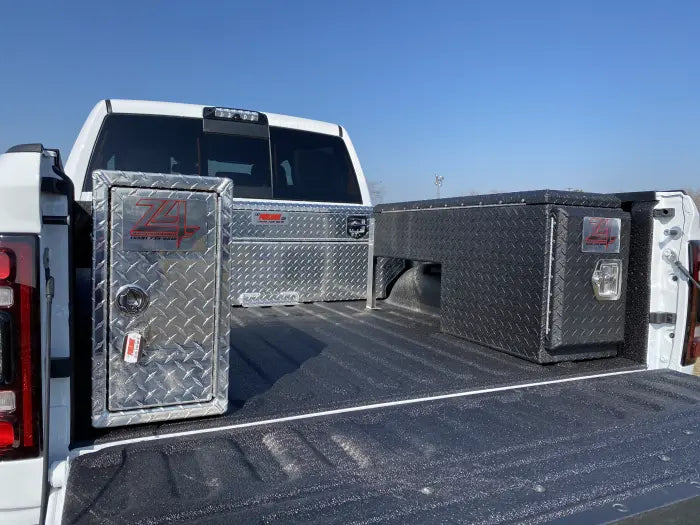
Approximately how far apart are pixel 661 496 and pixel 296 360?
159 cm

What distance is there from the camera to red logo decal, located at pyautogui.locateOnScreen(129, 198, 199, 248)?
1.70 meters

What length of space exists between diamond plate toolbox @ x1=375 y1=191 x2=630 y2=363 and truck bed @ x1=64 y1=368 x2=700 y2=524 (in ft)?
1.31

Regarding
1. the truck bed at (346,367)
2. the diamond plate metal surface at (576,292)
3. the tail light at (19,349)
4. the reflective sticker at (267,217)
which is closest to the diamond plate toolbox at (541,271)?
the diamond plate metal surface at (576,292)

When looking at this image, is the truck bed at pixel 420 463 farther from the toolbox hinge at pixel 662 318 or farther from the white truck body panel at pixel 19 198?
the white truck body panel at pixel 19 198

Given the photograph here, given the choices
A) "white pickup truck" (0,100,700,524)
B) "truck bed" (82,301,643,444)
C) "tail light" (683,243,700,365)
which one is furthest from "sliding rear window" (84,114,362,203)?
"tail light" (683,243,700,365)

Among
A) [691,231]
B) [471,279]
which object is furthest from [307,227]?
[691,231]

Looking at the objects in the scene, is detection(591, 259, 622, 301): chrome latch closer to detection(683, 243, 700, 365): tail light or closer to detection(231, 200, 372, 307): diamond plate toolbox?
detection(683, 243, 700, 365): tail light

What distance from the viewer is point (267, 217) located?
391 cm

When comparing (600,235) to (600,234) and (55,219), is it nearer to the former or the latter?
(600,234)

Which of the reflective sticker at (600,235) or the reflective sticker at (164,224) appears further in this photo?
the reflective sticker at (600,235)

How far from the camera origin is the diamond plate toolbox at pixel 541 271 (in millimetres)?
2545

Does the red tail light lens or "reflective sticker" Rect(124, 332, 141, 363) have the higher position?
the red tail light lens

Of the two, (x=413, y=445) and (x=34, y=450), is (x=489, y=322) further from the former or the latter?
(x=34, y=450)

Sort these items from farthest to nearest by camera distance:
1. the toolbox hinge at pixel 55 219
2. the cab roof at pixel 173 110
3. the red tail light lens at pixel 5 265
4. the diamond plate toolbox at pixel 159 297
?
the cab roof at pixel 173 110 → the diamond plate toolbox at pixel 159 297 → the toolbox hinge at pixel 55 219 → the red tail light lens at pixel 5 265
